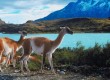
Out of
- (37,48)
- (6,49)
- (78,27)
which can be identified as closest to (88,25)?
(78,27)

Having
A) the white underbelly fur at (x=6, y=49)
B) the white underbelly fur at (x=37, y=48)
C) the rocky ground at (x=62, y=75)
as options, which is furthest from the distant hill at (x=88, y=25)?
the white underbelly fur at (x=37, y=48)

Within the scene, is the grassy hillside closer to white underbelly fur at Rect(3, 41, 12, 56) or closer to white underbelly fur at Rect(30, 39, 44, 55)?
white underbelly fur at Rect(3, 41, 12, 56)

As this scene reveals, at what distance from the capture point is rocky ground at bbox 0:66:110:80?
46.7 ft

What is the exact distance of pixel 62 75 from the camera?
15078mm

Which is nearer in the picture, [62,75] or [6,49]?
[62,75]

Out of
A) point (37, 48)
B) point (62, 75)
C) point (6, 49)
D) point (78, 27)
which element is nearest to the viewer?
point (62, 75)

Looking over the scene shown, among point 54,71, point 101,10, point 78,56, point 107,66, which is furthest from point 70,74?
point 101,10

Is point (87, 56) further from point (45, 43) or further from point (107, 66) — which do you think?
point (45, 43)

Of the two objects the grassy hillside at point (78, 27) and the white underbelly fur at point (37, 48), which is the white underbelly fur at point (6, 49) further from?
the grassy hillside at point (78, 27)

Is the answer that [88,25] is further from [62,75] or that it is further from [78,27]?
[62,75]

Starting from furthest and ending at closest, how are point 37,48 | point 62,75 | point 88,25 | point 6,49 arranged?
point 88,25, point 6,49, point 37,48, point 62,75

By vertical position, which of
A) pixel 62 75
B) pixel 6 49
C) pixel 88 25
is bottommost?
pixel 62 75

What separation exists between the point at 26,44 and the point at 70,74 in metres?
2.25

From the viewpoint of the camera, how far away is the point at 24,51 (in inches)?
627
